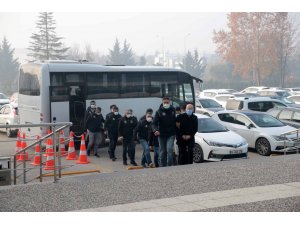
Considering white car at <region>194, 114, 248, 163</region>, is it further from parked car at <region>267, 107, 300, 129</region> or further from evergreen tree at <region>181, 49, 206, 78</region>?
evergreen tree at <region>181, 49, 206, 78</region>

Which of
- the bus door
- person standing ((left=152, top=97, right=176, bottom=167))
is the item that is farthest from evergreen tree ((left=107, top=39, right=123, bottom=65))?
person standing ((left=152, top=97, right=176, bottom=167))

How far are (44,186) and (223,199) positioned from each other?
3475 millimetres

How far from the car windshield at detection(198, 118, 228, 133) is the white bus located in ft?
16.3

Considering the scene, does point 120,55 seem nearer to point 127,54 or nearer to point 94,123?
point 127,54

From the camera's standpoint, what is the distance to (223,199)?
814cm

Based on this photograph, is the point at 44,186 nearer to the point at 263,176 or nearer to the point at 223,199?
the point at 223,199

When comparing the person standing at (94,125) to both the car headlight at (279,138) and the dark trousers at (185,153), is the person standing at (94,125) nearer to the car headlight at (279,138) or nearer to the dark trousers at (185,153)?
the dark trousers at (185,153)

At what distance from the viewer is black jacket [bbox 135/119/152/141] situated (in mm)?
13258

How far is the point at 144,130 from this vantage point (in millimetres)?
13258

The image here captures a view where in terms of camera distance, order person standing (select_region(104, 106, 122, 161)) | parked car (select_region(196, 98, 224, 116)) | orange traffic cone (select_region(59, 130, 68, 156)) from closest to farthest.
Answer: orange traffic cone (select_region(59, 130, 68, 156))
person standing (select_region(104, 106, 122, 161))
parked car (select_region(196, 98, 224, 116))

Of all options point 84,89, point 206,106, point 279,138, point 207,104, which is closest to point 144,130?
point 279,138

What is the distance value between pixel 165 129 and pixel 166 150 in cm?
63

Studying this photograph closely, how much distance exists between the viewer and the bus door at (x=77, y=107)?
1808 centimetres

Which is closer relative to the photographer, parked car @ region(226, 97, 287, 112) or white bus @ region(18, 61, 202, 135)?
white bus @ region(18, 61, 202, 135)
